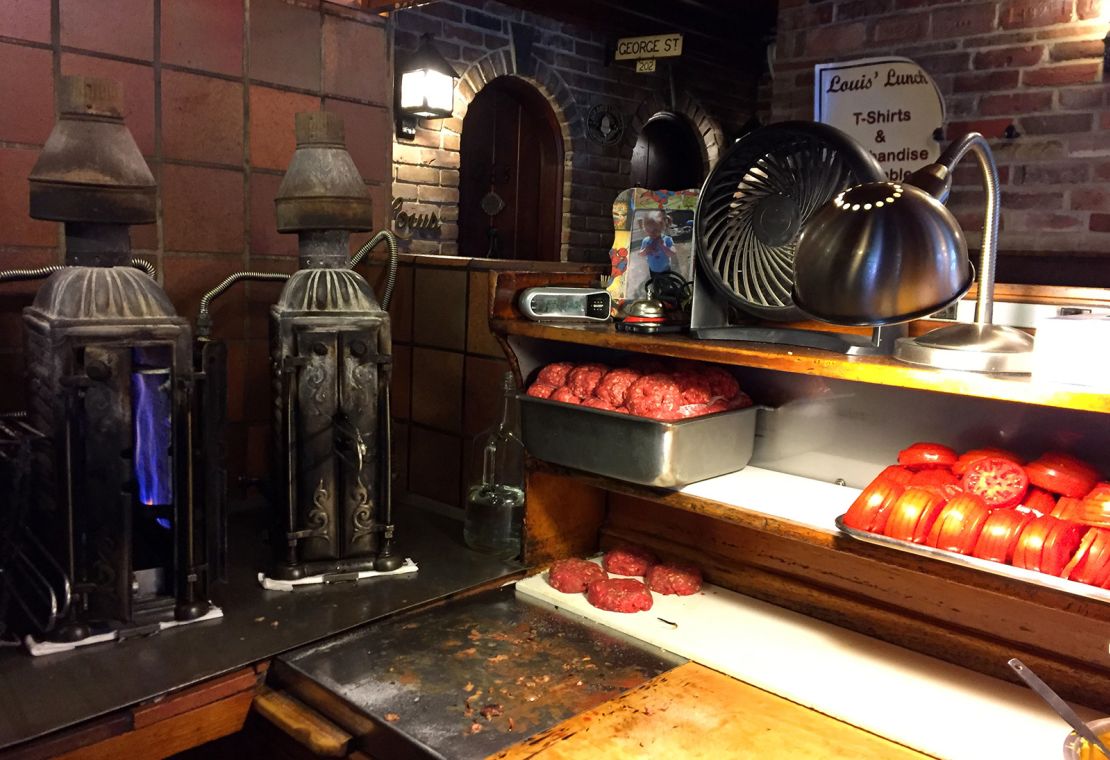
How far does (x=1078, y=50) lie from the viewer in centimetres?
323

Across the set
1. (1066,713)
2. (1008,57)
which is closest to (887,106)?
(1008,57)

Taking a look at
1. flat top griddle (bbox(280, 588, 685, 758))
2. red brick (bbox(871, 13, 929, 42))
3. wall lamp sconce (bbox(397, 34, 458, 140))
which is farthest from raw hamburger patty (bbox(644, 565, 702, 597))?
wall lamp sconce (bbox(397, 34, 458, 140))

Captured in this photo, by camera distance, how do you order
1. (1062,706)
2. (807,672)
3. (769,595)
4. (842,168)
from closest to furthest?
(1062,706) → (842,168) → (807,672) → (769,595)

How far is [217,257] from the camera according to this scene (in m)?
2.52

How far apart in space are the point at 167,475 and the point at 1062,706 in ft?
5.33

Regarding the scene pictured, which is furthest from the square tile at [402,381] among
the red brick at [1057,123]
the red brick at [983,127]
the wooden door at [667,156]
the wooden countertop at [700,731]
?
the wooden door at [667,156]

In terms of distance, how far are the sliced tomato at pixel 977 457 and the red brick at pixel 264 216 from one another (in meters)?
1.87

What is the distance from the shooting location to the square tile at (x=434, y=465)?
2650 millimetres

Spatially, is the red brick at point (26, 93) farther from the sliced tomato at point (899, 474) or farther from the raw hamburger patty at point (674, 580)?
the sliced tomato at point (899, 474)

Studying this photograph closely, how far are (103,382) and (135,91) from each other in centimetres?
99

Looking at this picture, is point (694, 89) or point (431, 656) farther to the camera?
point (694, 89)

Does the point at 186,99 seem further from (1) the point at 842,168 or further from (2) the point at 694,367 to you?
(1) the point at 842,168

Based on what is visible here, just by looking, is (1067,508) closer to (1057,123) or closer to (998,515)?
(998,515)

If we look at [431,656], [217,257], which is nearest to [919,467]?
[431,656]
